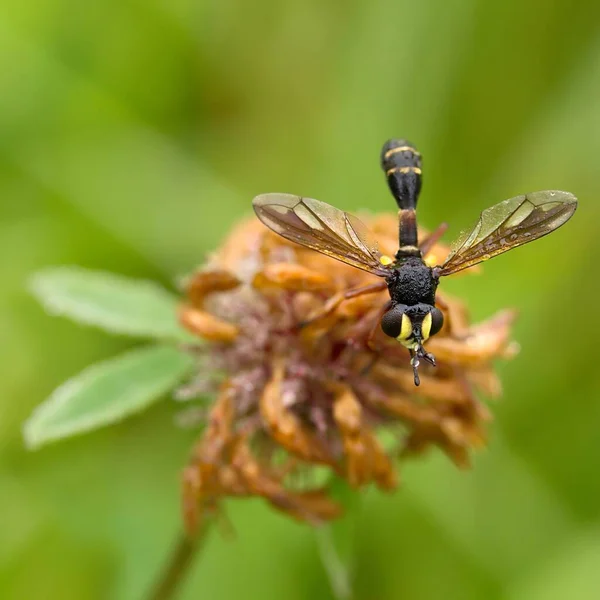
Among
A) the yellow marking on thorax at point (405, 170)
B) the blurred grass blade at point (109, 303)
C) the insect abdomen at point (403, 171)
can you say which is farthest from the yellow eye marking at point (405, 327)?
the blurred grass blade at point (109, 303)

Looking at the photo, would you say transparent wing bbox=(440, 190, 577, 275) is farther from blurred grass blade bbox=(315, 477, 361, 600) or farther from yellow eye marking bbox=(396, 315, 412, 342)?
blurred grass blade bbox=(315, 477, 361, 600)

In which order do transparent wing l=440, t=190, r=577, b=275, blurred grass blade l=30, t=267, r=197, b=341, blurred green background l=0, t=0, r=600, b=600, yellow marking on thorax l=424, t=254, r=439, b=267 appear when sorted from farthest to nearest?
blurred green background l=0, t=0, r=600, b=600
blurred grass blade l=30, t=267, r=197, b=341
yellow marking on thorax l=424, t=254, r=439, b=267
transparent wing l=440, t=190, r=577, b=275

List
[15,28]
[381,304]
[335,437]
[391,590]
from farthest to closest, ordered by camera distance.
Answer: [15,28] < [391,590] < [335,437] < [381,304]

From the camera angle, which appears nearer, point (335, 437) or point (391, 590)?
point (335, 437)

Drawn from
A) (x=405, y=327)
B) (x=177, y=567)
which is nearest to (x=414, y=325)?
(x=405, y=327)

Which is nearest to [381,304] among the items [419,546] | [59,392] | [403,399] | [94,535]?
[403,399]

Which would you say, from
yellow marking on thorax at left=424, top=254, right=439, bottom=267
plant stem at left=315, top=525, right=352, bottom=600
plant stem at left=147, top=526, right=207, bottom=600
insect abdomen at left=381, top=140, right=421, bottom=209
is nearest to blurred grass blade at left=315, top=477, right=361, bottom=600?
plant stem at left=315, top=525, right=352, bottom=600

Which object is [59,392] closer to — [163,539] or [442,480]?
[163,539]
